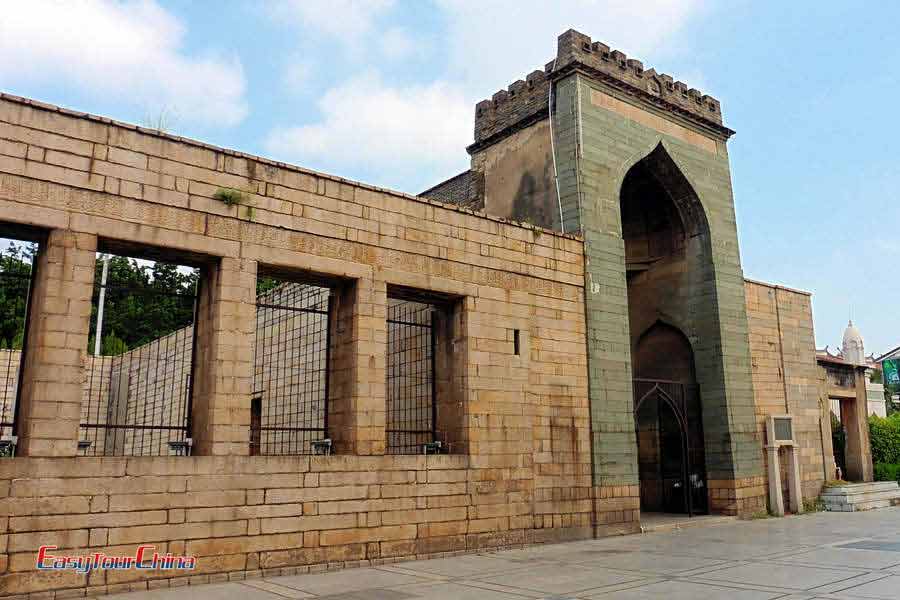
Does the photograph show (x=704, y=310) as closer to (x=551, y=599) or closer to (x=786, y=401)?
(x=786, y=401)

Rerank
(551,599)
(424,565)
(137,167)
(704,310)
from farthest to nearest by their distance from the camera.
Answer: (704,310) → (424,565) → (137,167) → (551,599)

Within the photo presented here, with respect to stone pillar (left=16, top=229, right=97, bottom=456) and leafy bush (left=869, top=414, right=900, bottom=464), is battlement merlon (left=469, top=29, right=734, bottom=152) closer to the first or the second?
stone pillar (left=16, top=229, right=97, bottom=456)

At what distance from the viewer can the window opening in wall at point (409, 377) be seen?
13.3m

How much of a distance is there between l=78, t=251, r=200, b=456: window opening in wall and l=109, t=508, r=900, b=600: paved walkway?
108 inches

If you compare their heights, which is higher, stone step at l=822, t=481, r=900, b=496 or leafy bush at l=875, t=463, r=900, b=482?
leafy bush at l=875, t=463, r=900, b=482

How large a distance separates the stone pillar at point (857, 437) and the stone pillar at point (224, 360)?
1917 cm

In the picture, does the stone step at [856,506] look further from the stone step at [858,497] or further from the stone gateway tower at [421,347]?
the stone gateway tower at [421,347]

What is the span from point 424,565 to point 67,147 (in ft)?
22.6

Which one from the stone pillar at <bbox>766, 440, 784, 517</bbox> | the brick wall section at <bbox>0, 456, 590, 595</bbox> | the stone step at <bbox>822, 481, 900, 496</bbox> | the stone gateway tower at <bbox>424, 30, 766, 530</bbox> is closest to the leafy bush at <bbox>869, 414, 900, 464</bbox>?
the stone step at <bbox>822, 481, 900, 496</bbox>

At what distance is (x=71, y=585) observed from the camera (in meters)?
7.40

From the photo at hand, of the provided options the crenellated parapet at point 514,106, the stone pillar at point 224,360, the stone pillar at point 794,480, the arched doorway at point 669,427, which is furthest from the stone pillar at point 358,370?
the stone pillar at point 794,480

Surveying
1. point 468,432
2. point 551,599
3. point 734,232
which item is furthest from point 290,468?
point 734,232

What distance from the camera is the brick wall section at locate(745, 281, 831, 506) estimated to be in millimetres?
16906

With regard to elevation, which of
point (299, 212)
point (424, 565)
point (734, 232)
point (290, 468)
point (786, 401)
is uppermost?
point (734, 232)
